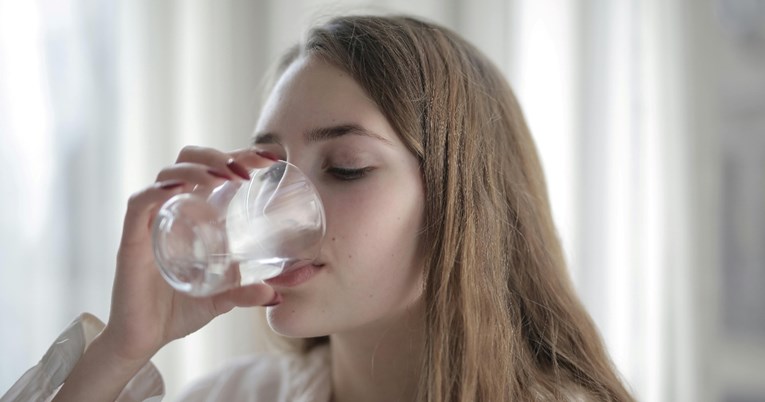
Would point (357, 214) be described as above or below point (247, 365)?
above

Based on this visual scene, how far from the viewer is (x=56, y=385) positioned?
0.96 m

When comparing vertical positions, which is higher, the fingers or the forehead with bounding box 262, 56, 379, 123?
the forehead with bounding box 262, 56, 379, 123

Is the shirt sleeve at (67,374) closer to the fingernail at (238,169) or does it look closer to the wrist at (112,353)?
the wrist at (112,353)

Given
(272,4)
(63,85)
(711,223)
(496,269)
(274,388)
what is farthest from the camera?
(272,4)

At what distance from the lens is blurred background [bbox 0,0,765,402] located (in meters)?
1.40

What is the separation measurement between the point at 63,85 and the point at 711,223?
1267 mm

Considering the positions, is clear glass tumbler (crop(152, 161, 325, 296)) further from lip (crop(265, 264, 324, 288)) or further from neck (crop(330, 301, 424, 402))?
neck (crop(330, 301, 424, 402))

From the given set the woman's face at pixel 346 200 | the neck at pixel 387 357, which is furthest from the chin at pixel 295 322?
the neck at pixel 387 357

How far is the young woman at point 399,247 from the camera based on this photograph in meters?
0.90

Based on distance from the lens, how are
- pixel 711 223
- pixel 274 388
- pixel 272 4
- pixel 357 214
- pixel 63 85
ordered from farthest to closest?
1. pixel 272 4
2. pixel 711 223
3. pixel 63 85
4. pixel 274 388
5. pixel 357 214

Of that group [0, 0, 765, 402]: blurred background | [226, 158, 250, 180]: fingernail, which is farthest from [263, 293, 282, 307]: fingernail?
[0, 0, 765, 402]: blurred background

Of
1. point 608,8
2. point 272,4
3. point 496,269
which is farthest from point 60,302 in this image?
point 608,8

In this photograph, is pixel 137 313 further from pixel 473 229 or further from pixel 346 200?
pixel 473 229

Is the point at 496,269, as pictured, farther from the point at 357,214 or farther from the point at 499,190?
the point at 357,214
